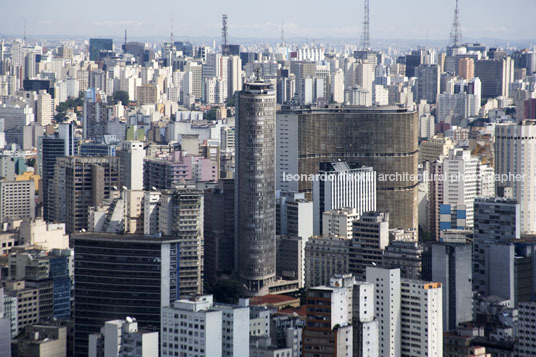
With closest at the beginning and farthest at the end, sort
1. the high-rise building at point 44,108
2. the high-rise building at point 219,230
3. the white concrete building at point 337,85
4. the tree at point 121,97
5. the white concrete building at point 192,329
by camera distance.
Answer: the white concrete building at point 192,329 < the high-rise building at point 219,230 < the high-rise building at point 44,108 < the white concrete building at point 337,85 < the tree at point 121,97

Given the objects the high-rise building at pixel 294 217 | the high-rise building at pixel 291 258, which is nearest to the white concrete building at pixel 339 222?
the high-rise building at pixel 294 217

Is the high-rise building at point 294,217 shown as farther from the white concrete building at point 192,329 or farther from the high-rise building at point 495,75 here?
the high-rise building at point 495,75

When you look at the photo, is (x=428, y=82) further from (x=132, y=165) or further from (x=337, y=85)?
(x=132, y=165)

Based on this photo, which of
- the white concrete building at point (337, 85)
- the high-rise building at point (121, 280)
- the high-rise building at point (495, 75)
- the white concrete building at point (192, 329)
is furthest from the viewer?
the high-rise building at point (495, 75)

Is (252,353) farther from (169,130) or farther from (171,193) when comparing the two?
(169,130)

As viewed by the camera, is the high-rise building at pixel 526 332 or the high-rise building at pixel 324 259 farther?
the high-rise building at pixel 324 259

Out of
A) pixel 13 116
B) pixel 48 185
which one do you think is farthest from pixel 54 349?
pixel 13 116

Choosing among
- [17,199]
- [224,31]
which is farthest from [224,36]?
[17,199]
